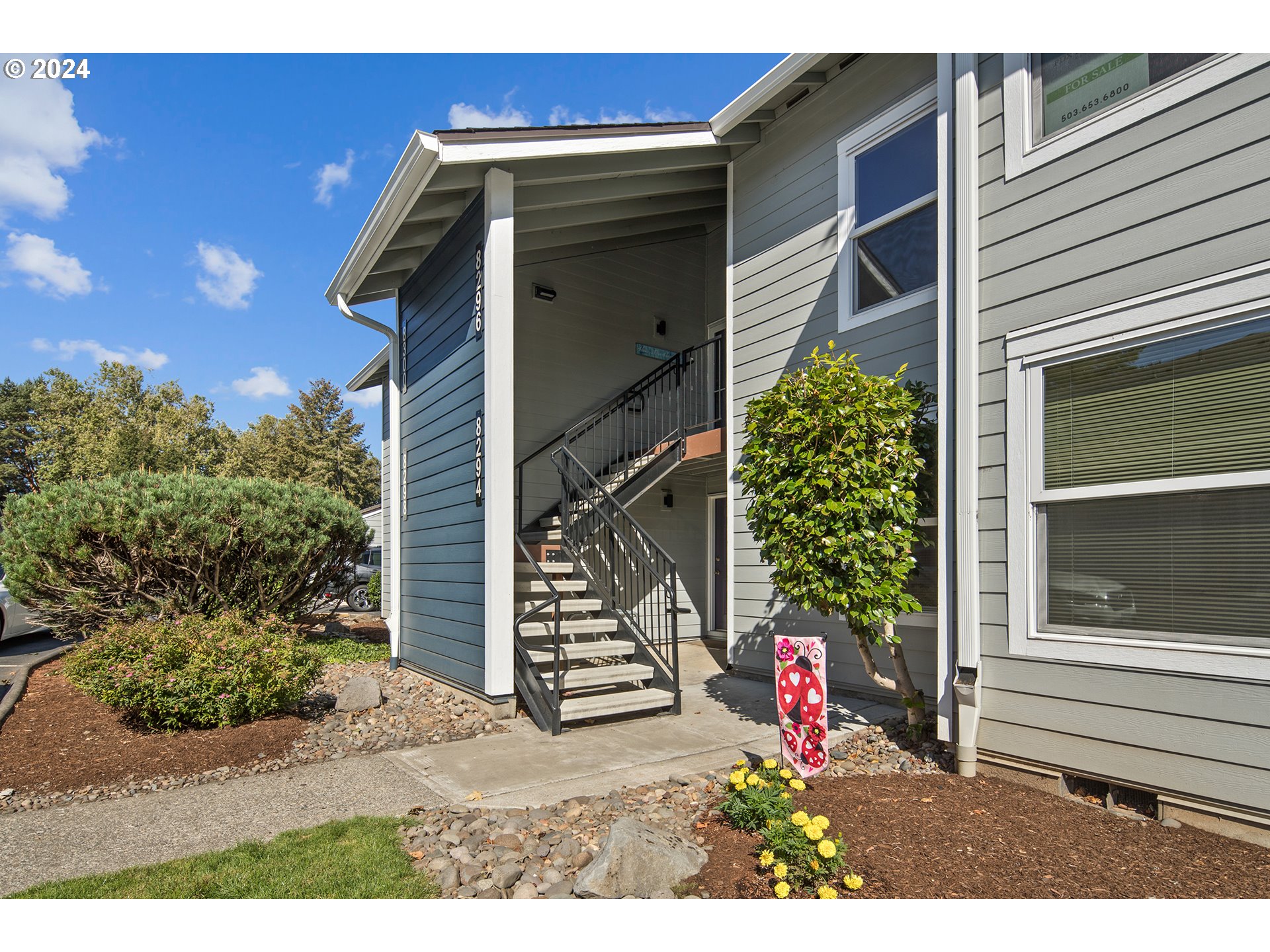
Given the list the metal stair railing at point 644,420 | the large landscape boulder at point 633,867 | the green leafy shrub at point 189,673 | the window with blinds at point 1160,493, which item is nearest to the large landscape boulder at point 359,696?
the green leafy shrub at point 189,673

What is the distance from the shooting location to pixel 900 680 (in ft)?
15.1

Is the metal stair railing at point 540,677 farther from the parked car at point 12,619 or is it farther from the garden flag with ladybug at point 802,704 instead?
the parked car at point 12,619

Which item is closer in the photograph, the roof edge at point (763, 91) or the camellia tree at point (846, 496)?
the camellia tree at point (846, 496)

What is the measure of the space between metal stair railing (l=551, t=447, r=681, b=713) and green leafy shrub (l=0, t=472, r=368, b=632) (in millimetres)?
3208

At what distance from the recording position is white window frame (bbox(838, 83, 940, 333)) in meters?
5.23

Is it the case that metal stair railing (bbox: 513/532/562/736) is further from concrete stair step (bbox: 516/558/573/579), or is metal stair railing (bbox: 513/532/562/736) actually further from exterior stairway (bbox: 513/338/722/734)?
concrete stair step (bbox: 516/558/573/579)

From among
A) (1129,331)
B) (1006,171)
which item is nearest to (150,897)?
(1129,331)

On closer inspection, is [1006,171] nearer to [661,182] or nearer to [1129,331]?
[1129,331]

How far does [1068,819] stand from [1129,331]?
236cm

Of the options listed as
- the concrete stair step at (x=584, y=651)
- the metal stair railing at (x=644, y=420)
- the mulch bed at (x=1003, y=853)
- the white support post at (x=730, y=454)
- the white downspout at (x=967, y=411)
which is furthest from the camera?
the metal stair railing at (x=644, y=420)

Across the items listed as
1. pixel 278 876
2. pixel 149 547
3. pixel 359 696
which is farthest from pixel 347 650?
pixel 278 876

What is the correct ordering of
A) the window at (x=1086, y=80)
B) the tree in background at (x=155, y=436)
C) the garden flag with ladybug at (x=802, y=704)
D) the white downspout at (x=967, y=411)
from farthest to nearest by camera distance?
the tree in background at (x=155, y=436) < the white downspout at (x=967, y=411) < the garden flag with ladybug at (x=802, y=704) < the window at (x=1086, y=80)

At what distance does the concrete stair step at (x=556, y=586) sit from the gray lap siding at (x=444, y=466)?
2.00 ft

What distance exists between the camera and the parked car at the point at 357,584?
9391mm
